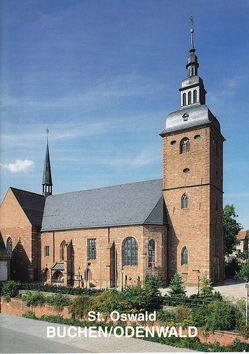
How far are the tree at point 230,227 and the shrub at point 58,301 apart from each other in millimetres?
29709

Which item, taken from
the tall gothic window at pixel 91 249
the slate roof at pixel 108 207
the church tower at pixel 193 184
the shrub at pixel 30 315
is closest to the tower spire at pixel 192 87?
the church tower at pixel 193 184

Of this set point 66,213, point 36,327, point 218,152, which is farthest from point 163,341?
point 66,213

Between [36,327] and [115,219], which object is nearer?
[36,327]

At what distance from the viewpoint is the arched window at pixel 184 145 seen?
3537cm

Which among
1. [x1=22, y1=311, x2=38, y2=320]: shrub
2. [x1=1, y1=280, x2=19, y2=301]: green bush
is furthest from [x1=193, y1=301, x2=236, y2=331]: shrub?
[x1=1, y1=280, x2=19, y2=301]: green bush

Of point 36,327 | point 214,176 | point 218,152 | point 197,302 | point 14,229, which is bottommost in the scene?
point 36,327

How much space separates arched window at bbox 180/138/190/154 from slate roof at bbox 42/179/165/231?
4.32m

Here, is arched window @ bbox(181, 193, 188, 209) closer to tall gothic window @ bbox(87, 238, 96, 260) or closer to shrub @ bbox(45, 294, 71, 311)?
tall gothic window @ bbox(87, 238, 96, 260)

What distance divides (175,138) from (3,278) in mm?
22727

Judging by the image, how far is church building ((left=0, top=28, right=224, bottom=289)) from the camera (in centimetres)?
3384

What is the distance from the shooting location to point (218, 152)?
36.8m

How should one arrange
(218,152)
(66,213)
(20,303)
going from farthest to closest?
(66,213) < (218,152) < (20,303)

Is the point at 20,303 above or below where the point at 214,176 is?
below

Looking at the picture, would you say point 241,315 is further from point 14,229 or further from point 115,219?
point 14,229
